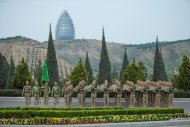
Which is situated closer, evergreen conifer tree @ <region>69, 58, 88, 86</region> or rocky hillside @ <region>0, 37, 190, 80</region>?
evergreen conifer tree @ <region>69, 58, 88, 86</region>

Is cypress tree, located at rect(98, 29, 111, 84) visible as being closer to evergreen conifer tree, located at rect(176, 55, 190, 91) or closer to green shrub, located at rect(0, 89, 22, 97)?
evergreen conifer tree, located at rect(176, 55, 190, 91)

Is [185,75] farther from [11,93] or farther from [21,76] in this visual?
[11,93]

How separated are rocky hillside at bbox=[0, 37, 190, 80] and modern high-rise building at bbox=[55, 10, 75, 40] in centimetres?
1667

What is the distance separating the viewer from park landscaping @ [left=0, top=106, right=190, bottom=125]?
15.9 meters

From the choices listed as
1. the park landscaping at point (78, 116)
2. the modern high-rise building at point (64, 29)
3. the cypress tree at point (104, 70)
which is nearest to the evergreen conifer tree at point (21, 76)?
the cypress tree at point (104, 70)

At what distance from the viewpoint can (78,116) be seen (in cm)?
1745

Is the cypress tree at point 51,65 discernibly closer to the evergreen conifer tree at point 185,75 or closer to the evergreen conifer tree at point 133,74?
the evergreen conifer tree at point 133,74

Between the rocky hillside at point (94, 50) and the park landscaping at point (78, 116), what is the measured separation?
319 ft

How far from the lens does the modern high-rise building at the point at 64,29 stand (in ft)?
620

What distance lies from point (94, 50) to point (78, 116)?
489 ft

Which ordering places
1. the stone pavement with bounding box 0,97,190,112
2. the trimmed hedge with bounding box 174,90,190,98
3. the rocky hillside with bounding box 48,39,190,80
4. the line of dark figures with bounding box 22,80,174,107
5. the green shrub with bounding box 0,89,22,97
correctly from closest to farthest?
the line of dark figures with bounding box 22,80,174,107 < the stone pavement with bounding box 0,97,190,112 < the green shrub with bounding box 0,89,22,97 < the trimmed hedge with bounding box 174,90,190,98 < the rocky hillside with bounding box 48,39,190,80

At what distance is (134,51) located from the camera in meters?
154

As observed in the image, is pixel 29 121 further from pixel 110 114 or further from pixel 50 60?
pixel 50 60

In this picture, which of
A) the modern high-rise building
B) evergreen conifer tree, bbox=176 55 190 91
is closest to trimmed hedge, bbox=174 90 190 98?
evergreen conifer tree, bbox=176 55 190 91
